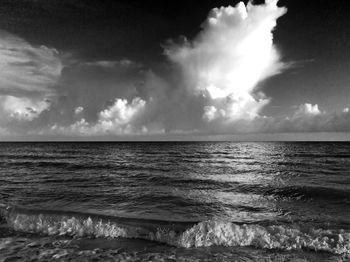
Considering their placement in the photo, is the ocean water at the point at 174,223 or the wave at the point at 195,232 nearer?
the ocean water at the point at 174,223

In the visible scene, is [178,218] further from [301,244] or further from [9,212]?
[9,212]

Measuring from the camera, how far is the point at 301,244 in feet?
33.6

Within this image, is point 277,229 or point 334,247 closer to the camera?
point 334,247

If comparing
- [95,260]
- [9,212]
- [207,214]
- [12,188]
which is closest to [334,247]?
[207,214]

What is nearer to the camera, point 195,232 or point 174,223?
point 195,232

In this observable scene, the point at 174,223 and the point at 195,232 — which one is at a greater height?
the point at 195,232

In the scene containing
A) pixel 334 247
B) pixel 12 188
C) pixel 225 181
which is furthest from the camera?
pixel 225 181

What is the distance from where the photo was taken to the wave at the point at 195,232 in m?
10.3

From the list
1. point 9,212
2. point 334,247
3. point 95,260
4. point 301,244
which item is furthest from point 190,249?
point 9,212

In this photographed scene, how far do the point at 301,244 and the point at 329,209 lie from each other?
7.80m

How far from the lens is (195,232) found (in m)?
11.1

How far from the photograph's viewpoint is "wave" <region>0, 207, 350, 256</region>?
33.9 ft

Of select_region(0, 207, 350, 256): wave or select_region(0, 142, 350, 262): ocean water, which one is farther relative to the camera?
select_region(0, 207, 350, 256): wave

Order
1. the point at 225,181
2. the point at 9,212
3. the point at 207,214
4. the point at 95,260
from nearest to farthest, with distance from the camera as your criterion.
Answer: the point at 95,260, the point at 9,212, the point at 207,214, the point at 225,181
